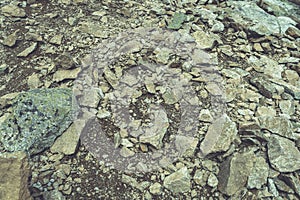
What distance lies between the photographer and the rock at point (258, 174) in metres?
2.43

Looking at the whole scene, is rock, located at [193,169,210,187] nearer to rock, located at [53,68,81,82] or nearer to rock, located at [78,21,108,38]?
rock, located at [53,68,81,82]

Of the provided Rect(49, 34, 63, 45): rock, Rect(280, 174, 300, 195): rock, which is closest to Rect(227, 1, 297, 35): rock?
Rect(280, 174, 300, 195): rock

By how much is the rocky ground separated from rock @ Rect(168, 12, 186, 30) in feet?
0.03

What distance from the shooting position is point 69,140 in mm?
2523

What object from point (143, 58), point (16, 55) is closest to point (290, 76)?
point (143, 58)

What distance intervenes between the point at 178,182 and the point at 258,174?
1.97 ft

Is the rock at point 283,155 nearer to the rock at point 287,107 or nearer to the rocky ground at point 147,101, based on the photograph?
the rocky ground at point 147,101

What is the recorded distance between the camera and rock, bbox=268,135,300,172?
2.52m

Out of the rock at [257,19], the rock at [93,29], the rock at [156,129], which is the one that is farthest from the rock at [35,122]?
the rock at [257,19]

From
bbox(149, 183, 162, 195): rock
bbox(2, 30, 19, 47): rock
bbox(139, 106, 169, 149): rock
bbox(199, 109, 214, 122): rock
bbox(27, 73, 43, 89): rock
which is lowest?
bbox(149, 183, 162, 195): rock

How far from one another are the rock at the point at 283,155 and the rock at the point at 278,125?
0.27 feet

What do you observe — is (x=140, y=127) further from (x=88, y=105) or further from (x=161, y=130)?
(x=88, y=105)

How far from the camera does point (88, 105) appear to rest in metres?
2.73

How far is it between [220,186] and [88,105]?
1.21 metres
